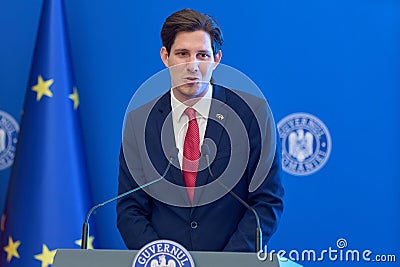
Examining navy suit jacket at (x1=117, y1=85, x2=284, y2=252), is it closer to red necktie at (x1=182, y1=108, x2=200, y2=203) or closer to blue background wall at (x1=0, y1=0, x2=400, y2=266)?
red necktie at (x1=182, y1=108, x2=200, y2=203)

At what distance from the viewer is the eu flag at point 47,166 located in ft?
10.6

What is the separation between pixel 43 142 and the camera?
10.8 feet

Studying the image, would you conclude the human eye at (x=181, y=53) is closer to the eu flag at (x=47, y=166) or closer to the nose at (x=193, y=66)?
the nose at (x=193, y=66)

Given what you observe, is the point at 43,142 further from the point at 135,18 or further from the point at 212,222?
the point at 212,222

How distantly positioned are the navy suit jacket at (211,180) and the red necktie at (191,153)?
0.02 metres

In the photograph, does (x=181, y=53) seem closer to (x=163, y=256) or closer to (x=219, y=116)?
(x=219, y=116)

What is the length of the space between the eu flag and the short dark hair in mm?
1202

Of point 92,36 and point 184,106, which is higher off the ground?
point 92,36

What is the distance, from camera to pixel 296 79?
3482 millimetres

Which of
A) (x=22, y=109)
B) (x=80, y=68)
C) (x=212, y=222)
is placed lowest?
(x=212, y=222)

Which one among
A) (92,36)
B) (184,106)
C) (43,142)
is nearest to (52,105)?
(43,142)

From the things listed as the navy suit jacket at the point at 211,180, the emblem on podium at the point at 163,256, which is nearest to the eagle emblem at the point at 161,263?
the emblem on podium at the point at 163,256

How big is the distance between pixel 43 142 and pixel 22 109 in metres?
0.27

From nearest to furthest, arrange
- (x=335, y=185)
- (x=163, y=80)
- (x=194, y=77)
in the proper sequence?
1. (x=163, y=80)
2. (x=194, y=77)
3. (x=335, y=185)
